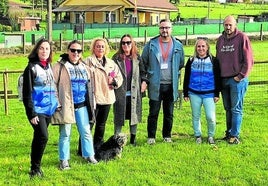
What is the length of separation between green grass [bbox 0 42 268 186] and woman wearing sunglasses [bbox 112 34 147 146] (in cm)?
52

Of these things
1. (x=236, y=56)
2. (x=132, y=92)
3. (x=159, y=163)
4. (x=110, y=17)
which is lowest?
(x=159, y=163)

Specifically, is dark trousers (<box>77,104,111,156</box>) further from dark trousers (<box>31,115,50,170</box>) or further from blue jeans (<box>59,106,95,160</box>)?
dark trousers (<box>31,115,50,170</box>)

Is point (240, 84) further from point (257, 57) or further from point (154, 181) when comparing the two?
point (257, 57)

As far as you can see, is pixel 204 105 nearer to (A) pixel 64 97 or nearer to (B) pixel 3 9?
(A) pixel 64 97

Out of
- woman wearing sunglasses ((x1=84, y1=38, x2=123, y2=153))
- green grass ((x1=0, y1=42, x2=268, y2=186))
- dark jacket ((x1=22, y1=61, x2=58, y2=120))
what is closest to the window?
green grass ((x1=0, y1=42, x2=268, y2=186))

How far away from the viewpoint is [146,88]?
7.90 metres

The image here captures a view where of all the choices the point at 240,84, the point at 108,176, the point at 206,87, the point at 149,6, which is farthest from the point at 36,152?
the point at 149,6

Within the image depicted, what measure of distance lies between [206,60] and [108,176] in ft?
8.08

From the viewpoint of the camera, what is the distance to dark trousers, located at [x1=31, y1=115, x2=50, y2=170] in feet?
20.3

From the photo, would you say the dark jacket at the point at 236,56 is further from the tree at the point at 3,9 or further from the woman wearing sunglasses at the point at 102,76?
the tree at the point at 3,9

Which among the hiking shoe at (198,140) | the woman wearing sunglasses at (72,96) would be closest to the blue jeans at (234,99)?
the hiking shoe at (198,140)

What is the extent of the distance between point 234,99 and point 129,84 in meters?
1.66

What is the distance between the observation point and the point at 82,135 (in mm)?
6816

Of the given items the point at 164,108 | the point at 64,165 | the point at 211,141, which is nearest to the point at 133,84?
the point at 164,108
